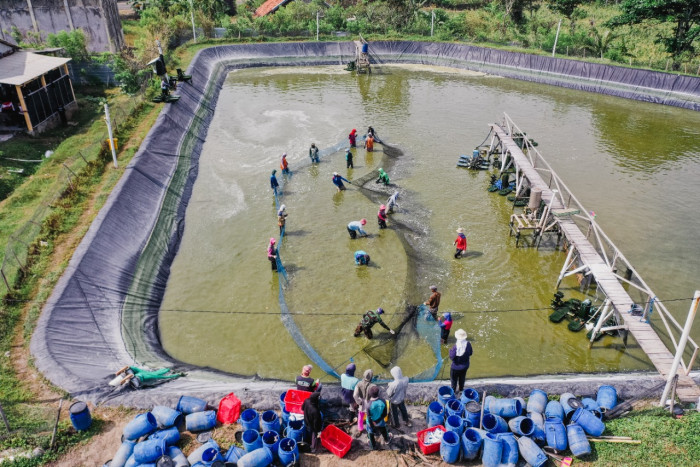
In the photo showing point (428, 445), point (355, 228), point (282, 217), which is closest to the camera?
point (428, 445)

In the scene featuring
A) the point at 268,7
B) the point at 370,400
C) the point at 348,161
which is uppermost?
the point at 268,7

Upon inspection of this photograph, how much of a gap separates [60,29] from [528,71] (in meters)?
42.8

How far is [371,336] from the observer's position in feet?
49.0

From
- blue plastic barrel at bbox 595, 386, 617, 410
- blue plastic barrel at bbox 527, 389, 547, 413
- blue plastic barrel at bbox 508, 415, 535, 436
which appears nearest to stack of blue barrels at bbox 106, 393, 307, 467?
blue plastic barrel at bbox 508, 415, 535, 436

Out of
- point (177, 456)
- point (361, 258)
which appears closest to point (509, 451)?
point (177, 456)

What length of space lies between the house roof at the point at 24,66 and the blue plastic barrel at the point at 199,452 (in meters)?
23.8

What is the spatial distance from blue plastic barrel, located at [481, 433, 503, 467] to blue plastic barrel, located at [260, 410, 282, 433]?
4400 mm

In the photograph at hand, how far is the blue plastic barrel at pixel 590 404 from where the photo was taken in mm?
11143

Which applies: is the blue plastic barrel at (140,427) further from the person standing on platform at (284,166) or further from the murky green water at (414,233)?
the person standing on platform at (284,166)

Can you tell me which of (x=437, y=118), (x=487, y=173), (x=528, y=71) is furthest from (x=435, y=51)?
(x=487, y=173)

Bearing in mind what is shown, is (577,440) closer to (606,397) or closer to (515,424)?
(515,424)

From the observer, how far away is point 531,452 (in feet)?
32.6

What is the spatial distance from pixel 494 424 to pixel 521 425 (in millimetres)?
609

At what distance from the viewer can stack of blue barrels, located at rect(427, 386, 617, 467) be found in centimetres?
994
